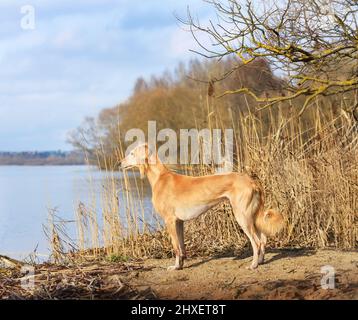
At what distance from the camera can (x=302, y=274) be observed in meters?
6.38

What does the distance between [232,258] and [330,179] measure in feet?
5.98

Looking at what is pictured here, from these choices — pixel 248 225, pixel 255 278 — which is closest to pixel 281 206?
pixel 248 225

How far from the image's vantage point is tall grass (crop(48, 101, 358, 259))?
7.93m

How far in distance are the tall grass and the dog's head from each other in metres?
0.93

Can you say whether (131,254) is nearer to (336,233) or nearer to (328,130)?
Answer: (336,233)

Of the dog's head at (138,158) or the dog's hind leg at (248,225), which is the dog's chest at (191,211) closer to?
the dog's hind leg at (248,225)

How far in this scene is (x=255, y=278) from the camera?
6270mm

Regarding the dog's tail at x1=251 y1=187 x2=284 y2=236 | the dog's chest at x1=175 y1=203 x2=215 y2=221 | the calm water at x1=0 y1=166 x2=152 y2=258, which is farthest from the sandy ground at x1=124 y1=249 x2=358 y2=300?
the calm water at x1=0 y1=166 x2=152 y2=258

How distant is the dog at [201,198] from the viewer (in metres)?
6.64

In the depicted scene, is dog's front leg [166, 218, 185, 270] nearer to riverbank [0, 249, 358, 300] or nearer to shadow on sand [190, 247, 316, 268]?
riverbank [0, 249, 358, 300]

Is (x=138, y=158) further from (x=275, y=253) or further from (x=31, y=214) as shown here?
(x=31, y=214)

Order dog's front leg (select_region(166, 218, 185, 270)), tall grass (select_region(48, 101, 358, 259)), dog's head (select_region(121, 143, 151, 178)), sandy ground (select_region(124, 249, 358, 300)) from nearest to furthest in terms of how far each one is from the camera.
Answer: sandy ground (select_region(124, 249, 358, 300)) → dog's front leg (select_region(166, 218, 185, 270)) → dog's head (select_region(121, 143, 151, 178)) → tall grass (select_region(48, 101, 358, 259))

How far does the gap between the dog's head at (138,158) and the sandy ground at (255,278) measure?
1.17 m

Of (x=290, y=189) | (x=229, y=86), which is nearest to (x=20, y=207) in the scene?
(x=229, y=86)
